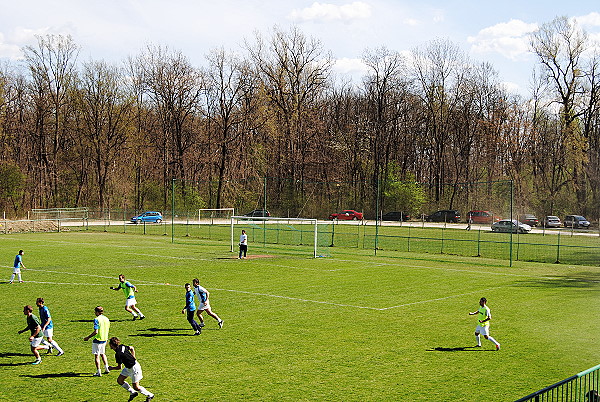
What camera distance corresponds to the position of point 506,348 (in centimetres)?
1897

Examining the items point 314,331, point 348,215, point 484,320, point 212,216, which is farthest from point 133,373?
point 348,215

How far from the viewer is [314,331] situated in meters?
21.2

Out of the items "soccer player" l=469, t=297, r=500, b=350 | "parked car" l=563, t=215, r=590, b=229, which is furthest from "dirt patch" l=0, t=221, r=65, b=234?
"parked car" l=563, t=215, r=590, b=229

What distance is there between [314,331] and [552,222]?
6103 cm

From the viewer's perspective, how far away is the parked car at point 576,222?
74688 millimetres

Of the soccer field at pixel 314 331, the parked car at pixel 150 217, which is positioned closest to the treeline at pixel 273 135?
the parked car at pixel 150 217

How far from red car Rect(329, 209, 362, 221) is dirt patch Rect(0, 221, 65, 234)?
29455mm

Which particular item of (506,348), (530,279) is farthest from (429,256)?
(506,348)

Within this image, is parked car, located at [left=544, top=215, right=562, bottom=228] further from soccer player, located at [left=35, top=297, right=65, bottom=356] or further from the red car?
soccer player, located at [left=35, top=297, right=65, bottom=356]

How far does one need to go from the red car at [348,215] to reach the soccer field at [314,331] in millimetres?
22480

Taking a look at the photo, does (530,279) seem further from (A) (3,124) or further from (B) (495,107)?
(A) (3,124)

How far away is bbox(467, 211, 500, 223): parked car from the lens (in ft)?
163

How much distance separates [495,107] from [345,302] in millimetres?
72777

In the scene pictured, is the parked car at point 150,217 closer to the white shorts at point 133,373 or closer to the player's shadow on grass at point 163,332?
the player's shadow on grass at point 163,332
